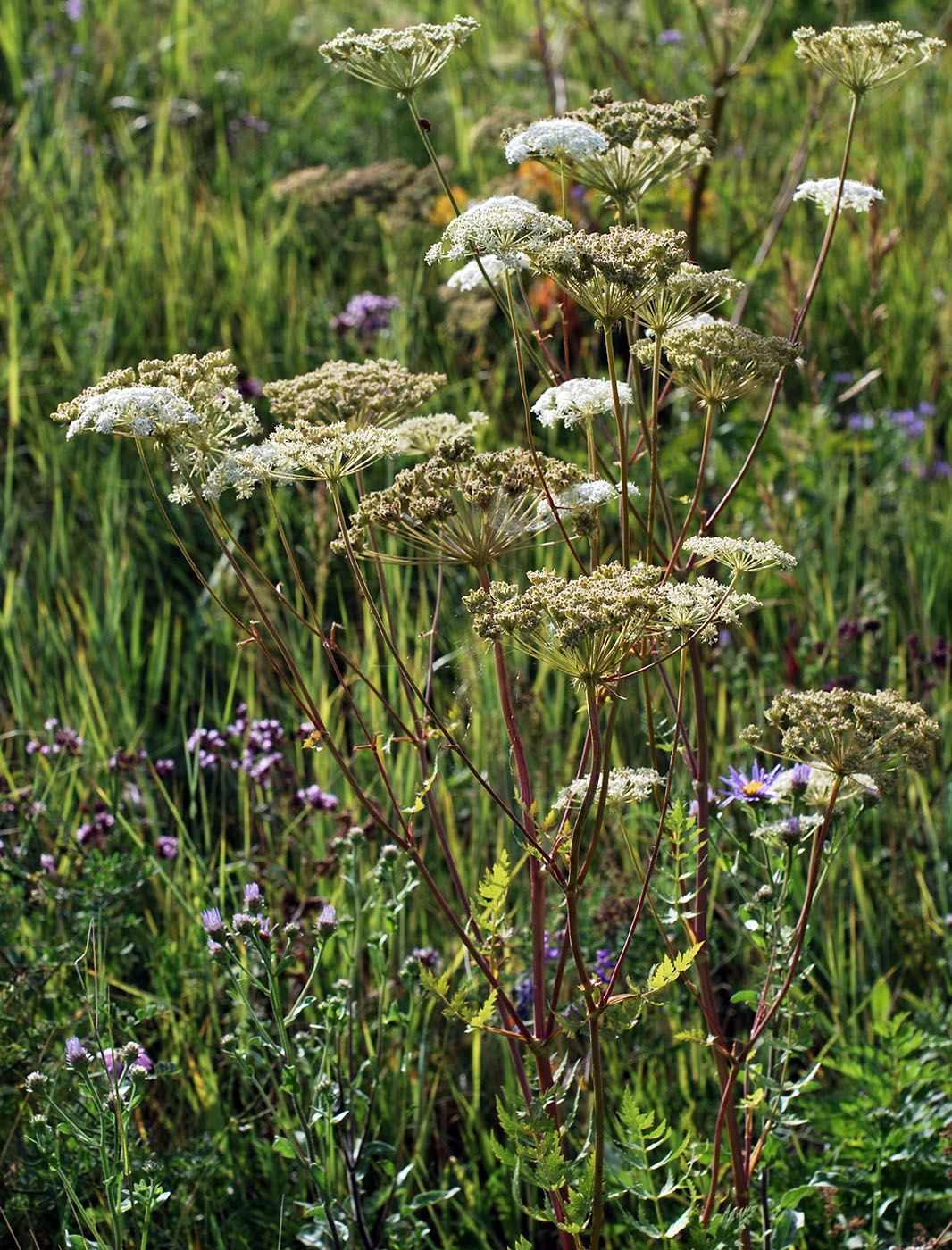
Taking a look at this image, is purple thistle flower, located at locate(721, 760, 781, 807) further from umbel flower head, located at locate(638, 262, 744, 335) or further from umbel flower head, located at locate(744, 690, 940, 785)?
umbel flower head, located at locate(638, 262, 744, 335)

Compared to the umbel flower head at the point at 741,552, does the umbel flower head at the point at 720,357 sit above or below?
above

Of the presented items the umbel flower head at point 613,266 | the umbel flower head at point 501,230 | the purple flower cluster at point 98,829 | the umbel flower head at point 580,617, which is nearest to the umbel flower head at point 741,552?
the umbel flower head at point 580,617

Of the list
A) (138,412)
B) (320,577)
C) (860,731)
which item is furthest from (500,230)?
(320,577)

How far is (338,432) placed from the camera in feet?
5.32

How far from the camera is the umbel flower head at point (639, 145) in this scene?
178 cm

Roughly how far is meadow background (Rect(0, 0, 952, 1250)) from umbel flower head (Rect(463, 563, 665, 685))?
82cm

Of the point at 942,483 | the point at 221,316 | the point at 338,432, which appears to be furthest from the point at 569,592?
the point at 221,316

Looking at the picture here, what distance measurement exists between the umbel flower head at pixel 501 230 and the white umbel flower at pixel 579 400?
22 centimetres

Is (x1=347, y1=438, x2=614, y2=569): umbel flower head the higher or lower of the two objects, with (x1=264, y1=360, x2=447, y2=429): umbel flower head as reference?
lower

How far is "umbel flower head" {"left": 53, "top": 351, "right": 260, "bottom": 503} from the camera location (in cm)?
152

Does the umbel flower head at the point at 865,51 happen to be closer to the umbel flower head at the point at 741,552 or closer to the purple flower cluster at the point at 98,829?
the umbel flower head at the point at 741,552

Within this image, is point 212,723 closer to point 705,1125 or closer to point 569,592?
point 705,1125

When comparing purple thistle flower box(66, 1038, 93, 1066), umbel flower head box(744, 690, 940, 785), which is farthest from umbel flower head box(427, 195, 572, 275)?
purple thistle flower box(66, 1038, 93, 1066)

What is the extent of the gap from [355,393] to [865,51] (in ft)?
3.07
